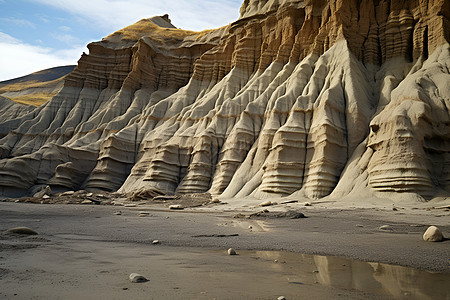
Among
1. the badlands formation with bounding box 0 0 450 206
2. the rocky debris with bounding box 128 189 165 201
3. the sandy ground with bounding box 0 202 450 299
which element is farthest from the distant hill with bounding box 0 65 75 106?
the sandy ground with bounding box 0 202 450 299

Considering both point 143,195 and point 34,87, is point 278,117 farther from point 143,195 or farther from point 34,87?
point 34,87

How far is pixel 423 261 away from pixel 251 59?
37.3m

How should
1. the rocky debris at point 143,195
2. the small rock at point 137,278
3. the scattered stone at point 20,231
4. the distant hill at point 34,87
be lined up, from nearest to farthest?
the small rock at point 137,278 < the scattered stone at point 20,231 < the rocky debris at point 143,195 < the distant hill at point 34,87

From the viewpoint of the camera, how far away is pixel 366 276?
12.9 ft

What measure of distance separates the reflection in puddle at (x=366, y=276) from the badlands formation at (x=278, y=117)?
572 inches

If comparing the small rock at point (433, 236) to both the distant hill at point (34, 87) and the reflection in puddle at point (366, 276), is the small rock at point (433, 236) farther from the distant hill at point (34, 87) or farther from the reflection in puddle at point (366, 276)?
the distant hill at point (34, 87)

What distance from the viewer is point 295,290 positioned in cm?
329

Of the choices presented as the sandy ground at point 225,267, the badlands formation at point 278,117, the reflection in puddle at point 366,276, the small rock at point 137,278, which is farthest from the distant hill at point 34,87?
the reflection in puddle at point 366,276

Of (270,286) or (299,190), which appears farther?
(299,190)

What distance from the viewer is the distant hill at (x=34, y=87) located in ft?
252

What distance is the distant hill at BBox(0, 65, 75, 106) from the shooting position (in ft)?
252

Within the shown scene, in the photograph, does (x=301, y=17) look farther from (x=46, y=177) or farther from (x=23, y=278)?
(x=23, y=278)

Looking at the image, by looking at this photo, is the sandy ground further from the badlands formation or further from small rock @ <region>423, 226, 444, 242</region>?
the badlands formation

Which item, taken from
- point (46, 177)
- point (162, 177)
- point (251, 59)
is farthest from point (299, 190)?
point (46, 177)
